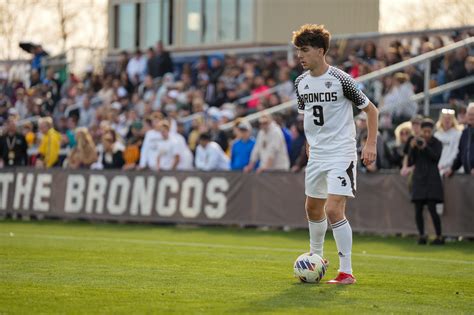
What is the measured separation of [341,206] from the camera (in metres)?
11.4

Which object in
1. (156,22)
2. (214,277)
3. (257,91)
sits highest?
(156,22)

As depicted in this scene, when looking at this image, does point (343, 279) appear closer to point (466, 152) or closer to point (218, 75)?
point (466, 152)

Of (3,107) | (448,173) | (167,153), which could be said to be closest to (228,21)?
(3,107)

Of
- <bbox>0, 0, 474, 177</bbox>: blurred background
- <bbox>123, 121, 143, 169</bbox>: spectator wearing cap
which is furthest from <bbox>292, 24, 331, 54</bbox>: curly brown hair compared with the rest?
<bbox>123, 121, 143, 169</bbox>: spectator wearing cap

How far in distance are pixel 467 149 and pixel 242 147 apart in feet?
19.2

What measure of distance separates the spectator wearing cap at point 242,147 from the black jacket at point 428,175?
543 cm

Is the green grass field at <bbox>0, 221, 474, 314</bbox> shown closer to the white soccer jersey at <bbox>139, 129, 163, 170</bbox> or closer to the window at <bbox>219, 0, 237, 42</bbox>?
the white soccer jersey at <bbox>139, 129, 163, 170</bbox>

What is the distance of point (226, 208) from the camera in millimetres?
22656

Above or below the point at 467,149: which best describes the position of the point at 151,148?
below

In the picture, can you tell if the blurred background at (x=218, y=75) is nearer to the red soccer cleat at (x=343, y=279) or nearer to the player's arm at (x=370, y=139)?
the player's arm at (x=370, y=139)

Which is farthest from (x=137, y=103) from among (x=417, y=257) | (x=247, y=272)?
(x=247, y=272)

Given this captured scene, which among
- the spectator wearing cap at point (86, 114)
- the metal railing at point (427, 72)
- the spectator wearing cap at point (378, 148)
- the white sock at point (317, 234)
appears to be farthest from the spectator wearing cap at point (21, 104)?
the white sock at point (317, 234)

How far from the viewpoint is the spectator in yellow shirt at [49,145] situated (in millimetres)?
27156

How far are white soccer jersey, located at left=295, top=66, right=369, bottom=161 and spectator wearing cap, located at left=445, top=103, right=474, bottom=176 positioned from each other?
25.0ft
